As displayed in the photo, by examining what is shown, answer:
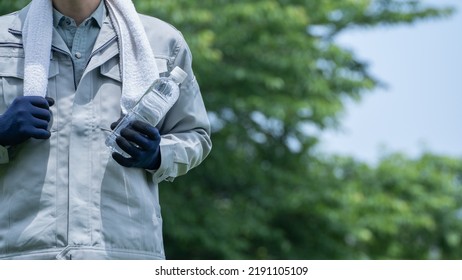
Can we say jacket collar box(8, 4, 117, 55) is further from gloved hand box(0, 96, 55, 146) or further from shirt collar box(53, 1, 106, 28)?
gloved hand box(0, 96, 55, 146)

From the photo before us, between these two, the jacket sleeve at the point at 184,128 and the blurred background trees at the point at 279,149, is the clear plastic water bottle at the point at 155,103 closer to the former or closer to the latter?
the jacket sleeve at the point at 184,128

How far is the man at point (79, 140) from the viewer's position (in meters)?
2.74

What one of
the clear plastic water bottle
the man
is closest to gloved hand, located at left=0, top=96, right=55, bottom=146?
the man

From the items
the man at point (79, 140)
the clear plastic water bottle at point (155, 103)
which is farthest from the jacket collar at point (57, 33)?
the clear plastic water bottle at point (155, 103)

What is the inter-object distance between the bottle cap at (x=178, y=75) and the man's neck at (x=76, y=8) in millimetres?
300

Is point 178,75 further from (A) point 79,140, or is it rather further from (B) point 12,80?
(B) point 12,80

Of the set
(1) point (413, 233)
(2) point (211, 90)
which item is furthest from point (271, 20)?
(1) point (413, 233)

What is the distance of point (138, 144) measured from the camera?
2.79 m

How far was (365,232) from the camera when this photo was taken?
14.3 m

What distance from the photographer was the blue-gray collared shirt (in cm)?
291

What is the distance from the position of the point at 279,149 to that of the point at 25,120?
12606 millimetres

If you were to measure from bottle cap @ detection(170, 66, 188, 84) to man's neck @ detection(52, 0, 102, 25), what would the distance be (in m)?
0.30
